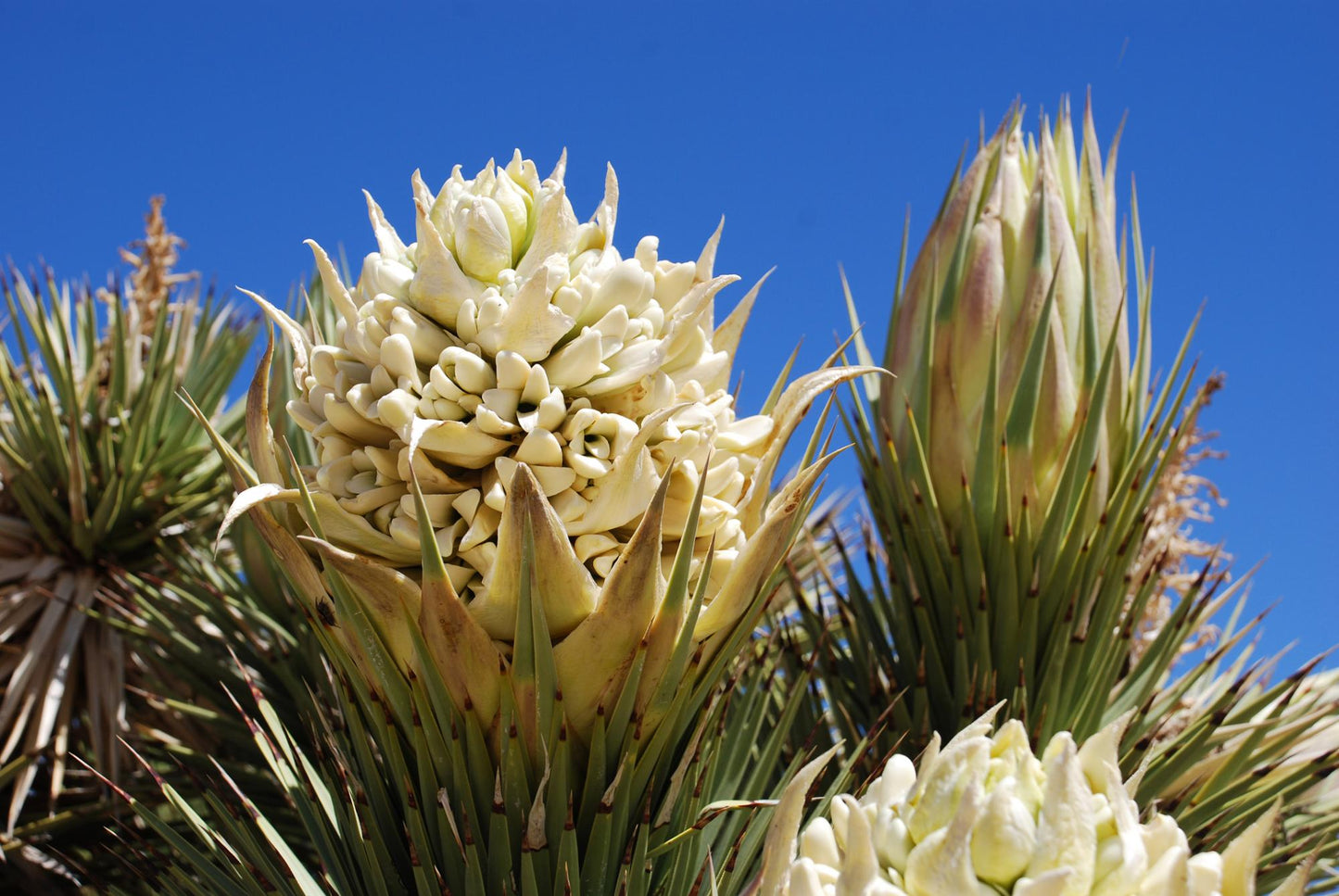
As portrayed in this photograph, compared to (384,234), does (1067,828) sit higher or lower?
lower

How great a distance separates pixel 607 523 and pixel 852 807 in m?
0.60

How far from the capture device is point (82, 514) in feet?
13.6

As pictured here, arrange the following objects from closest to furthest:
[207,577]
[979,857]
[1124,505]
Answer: [979,857]
[1124,505]
[207,577]

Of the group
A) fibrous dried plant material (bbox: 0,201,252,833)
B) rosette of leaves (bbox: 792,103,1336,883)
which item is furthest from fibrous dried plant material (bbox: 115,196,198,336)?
rosette of leaves (bbox: 792,103,1336,883)

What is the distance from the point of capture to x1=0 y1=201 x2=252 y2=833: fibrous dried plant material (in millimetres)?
4047

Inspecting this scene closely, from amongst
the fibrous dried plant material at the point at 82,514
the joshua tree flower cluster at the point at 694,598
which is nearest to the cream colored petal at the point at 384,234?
the joshua tree flower cluster at the point at 694,598

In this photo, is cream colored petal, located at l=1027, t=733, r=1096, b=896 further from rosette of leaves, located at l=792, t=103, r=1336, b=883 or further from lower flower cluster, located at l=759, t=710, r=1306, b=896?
rosette of leaves, located at l=792, t=103, r=1336, b=883

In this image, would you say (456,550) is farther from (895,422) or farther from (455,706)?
(895,422)

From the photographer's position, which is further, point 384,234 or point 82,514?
point 82,514

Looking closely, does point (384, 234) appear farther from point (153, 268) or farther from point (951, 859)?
point (153, 268)

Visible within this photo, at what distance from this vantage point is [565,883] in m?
1.53

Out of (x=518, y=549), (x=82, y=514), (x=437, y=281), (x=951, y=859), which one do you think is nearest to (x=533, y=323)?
(x=437, y=281)

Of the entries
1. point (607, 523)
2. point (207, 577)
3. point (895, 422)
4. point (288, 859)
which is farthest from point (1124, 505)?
point (207, 577)

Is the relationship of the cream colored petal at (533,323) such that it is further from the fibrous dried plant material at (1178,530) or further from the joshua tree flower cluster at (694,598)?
the fibrous dried plant material at (1178,530)
